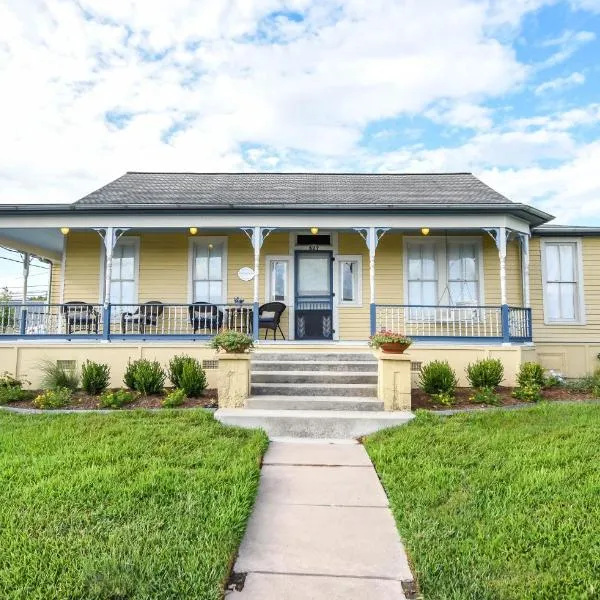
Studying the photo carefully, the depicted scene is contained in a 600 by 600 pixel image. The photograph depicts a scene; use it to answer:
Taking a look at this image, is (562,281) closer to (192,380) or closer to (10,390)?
(192,380)

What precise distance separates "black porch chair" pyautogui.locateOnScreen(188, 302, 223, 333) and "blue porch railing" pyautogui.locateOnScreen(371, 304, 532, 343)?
3269 millimetres

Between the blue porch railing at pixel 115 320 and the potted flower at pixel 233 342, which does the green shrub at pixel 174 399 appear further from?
the blue porch railing at pixel 115 320

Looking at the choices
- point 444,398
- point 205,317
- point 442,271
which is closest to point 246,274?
point 205,317

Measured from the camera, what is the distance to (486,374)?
753 cm

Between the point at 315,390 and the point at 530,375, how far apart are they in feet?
12.8

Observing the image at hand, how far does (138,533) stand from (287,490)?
55.0 inches

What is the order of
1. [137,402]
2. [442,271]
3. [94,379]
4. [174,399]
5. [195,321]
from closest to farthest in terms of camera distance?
1. [174,399]
2. [137,402]
3. [94,379]
4. [195,321]
5. [442,271]

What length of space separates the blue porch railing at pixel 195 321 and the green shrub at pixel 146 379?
135 centimetres

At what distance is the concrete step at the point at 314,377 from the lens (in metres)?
7.15

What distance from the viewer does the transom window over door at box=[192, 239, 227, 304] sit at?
1061 centimetres

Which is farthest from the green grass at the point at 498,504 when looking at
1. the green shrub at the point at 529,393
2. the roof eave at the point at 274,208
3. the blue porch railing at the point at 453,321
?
the roof eave at the point at 274,208

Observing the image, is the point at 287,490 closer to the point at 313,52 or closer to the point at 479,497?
the point at 479,497

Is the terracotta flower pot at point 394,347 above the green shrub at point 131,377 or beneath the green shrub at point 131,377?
above

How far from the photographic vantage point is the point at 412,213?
30.3ft
